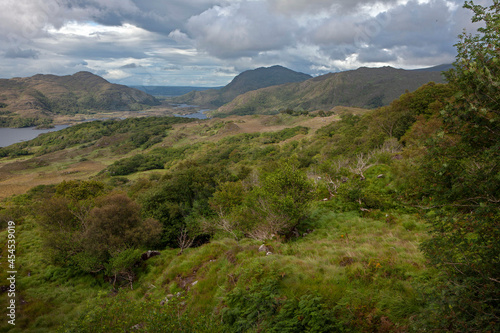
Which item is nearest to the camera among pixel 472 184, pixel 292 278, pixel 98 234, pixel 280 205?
pixel 472 184

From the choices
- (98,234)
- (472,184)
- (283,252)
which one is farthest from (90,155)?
(472,184)

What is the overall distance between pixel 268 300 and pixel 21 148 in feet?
738

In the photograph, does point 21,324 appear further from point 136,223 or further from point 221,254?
point 221,254

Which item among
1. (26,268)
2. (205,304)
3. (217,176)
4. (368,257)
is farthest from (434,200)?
(217,176)

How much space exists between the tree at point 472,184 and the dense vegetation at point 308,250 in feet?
0.10

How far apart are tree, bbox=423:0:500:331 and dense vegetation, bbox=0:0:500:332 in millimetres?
31

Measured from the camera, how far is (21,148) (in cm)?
16675

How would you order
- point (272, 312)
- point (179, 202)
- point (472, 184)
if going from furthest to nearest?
point (179, 202)
point (272, 312)
point (472, 184)

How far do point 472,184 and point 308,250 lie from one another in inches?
376

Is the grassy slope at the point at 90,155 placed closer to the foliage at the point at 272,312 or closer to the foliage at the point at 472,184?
the foliage at the point at 272,312

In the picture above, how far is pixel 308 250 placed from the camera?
13.6 m

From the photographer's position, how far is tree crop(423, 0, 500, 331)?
15.6 ft

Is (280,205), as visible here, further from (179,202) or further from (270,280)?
A: (179,202)

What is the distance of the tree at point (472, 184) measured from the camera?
15.6 feet
